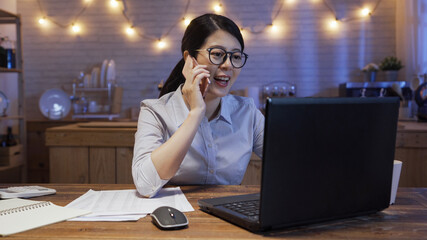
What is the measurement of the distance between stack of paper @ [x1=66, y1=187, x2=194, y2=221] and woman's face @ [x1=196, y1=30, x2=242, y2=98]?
0.44 m

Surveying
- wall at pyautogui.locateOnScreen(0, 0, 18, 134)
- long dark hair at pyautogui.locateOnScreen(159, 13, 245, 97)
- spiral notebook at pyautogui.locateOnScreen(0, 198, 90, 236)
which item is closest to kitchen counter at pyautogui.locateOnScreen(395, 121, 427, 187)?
long dark hair at pyautogui.locateOnScreen(159, 13, 245, 97)

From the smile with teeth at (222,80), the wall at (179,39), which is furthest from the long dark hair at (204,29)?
the wall at (179,39)

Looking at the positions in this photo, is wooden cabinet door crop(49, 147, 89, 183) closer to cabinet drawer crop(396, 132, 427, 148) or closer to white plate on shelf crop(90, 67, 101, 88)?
white plate on shelf crop(90, 67, 101, 88)

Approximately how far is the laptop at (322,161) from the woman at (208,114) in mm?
589

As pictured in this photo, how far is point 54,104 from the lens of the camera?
15.8ft

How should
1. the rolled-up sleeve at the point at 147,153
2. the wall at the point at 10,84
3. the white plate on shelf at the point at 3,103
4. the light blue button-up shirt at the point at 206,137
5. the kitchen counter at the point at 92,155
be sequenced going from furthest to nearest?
the wall at the point at 10,84
the white plate on shelf at the point at 3,103
the kitchen counter at the point at 92,155
the light blue button-up shirt at the point at 206,137
the rolled-up sleeve at the point at 147,153

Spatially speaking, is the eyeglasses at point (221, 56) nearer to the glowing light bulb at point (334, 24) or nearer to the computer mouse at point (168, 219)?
the computer mouse at point (168, 219)

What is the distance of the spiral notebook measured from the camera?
96 cm

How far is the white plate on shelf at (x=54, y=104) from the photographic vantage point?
478 cm

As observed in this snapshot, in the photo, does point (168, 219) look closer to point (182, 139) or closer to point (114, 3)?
point (182, 139)

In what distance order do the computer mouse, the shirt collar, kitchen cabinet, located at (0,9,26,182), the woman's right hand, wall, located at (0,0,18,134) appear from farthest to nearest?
wall, located at (0,0,18,134)
kitchen cabinet, located at (0,9,26,182)
the shirt collar
the woman's right hand
the computer mouse

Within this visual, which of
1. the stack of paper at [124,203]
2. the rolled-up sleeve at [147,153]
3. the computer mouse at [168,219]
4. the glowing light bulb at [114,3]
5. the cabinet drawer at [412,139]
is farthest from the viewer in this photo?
the glowing light bulb at [114,3]

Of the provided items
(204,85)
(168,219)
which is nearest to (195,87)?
(204,85)

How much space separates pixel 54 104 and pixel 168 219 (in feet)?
13.9
